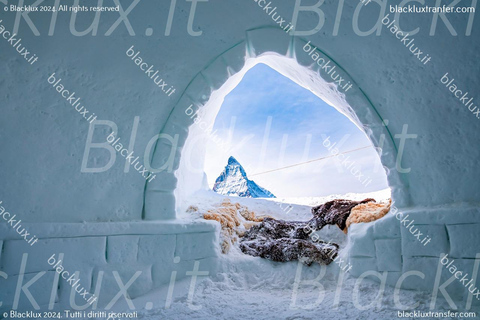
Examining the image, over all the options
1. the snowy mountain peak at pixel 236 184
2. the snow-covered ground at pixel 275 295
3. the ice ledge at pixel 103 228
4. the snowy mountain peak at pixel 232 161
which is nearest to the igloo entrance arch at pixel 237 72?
the ice ledge at pixel 103 228

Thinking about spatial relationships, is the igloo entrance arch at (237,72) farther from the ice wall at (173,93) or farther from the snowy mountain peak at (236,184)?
the snowy mountain peak at (236,184)

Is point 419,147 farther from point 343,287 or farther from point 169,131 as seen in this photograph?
point 169,131

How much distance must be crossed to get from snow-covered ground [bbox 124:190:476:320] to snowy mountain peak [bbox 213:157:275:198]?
8.51ft

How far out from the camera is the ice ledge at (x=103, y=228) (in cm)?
227

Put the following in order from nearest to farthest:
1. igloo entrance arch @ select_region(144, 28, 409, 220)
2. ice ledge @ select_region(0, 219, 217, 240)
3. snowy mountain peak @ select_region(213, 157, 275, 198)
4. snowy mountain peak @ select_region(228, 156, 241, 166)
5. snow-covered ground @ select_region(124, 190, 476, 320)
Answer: snow-covered ground @ select_region(124, 190, 476, 320), ice ledge @ select_region(0, 219, 217, 240), igloo entrance arch @ select_region(144, 28, 409, 220), snowy mountain peak @ select_region(213, 157, 275, 198), snowy mountain peak @ select_region(228, 156, 241, 166)

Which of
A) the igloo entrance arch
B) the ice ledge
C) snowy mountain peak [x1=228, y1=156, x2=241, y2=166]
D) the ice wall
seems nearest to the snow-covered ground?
the ice wall

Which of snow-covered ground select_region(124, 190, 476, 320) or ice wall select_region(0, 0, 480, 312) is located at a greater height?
ice wall select_region(0, 0, 480, 312)

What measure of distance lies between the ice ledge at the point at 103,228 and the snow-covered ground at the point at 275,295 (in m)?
0.42

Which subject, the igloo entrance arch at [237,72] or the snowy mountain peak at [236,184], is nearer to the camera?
the igloo entrance arch at [237,72]

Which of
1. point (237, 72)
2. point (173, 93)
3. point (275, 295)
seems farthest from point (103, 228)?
point (237, 72)

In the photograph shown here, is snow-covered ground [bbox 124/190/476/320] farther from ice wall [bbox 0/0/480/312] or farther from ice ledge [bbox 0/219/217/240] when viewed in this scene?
ice ledge [bbox 0/219/217/240]

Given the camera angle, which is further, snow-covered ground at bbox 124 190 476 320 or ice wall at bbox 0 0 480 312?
ice wall at bbox 0 0 480 312

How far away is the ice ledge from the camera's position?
7.45 ft

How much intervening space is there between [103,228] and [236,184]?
11.7 ft
